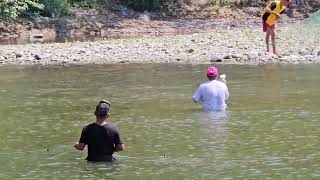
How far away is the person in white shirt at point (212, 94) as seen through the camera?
49.8ft

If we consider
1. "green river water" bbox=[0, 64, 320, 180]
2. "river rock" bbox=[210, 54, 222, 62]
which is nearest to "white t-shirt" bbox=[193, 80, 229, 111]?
"green river water" bbox=[0, 64, 320, 180]

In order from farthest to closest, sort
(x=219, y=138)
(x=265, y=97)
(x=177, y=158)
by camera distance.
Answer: (x=265, y=97) < (x=219, y=138) < (x=177, y=158)

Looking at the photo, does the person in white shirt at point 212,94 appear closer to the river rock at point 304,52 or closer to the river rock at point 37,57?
the river rock at point 304,52

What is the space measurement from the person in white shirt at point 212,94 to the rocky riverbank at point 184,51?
8986 mm

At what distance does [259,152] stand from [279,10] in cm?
1366

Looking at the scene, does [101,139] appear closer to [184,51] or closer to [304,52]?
[304,52]

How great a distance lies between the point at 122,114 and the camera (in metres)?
15.3

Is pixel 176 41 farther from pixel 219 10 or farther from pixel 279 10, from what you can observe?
pixel 219 10

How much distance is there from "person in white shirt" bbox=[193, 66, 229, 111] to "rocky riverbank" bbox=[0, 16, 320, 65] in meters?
8.99

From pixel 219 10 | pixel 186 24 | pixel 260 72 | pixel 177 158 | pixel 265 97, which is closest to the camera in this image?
pixel 177 158

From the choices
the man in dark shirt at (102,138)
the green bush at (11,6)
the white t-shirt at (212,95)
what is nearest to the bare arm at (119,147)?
the man in dark shirt at (102,138)

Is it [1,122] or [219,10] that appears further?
[219,10]

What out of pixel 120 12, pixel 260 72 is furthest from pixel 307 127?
pixel 120 12

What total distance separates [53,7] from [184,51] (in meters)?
16.0
